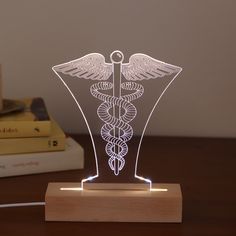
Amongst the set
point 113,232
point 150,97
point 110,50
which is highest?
point 110,50

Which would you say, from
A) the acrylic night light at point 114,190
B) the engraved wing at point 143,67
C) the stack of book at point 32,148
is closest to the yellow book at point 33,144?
the stack of book at point 32,148

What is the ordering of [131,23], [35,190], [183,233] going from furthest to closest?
[131,23] < [35,190] < [183,233]

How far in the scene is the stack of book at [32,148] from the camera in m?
1.12

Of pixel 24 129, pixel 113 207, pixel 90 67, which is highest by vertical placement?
pixel 90 67

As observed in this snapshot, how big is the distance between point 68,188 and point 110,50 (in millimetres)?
520

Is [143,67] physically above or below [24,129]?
above

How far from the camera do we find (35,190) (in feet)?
3.47

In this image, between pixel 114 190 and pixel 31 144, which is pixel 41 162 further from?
pixel 114 190

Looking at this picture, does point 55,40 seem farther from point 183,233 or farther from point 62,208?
point 183,233

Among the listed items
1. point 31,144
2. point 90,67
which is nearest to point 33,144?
point 31,144

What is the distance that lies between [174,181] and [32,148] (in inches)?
12.3

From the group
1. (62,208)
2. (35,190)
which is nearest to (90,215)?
(62,208)

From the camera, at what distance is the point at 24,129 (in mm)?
1125

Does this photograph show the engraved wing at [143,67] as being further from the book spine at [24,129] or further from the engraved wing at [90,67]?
the book spine at [24,129]
